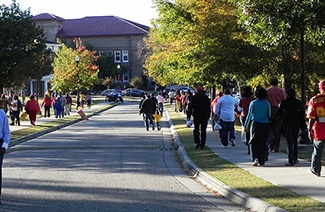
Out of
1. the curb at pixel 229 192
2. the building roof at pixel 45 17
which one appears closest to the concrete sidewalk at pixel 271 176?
the curb at pixel 229 192

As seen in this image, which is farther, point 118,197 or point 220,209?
point 118,197

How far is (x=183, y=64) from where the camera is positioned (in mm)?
26875

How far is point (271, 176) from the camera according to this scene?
39.0 feet

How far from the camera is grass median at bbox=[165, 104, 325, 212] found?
8650 mm

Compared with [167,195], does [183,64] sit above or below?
above

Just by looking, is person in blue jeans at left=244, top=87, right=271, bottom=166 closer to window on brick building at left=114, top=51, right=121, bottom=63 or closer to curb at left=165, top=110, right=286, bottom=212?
curb at left=165, top=110, right=286, bottom=212

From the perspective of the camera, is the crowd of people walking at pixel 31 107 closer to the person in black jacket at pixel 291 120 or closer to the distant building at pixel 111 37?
the person in black jacket at pixel 291 120

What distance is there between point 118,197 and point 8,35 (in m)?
23.8

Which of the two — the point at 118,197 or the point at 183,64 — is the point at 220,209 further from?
the point at 183,64

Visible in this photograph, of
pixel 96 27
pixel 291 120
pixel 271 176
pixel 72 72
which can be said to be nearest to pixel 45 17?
Result: pixel 96 27

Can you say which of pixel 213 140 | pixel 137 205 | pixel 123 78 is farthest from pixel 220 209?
pixel 123 78

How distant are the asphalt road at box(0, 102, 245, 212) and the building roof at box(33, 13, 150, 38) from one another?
86988mm

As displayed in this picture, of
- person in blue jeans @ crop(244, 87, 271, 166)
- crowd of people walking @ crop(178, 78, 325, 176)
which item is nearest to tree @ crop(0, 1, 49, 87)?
crowd of people walking @ crop(178, 78, 325, 176)

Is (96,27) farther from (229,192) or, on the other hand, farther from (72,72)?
(229,192)
